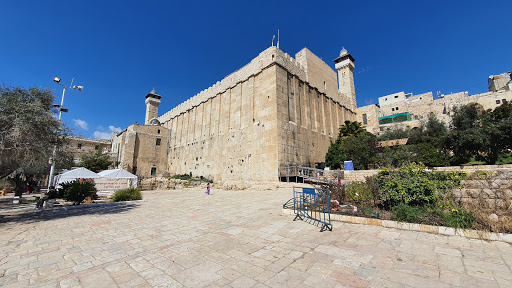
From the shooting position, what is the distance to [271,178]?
60.0 ft

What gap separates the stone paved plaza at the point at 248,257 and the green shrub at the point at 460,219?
1.21 feet

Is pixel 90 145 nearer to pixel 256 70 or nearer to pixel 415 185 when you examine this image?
pixel 256 70

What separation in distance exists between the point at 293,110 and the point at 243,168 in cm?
774

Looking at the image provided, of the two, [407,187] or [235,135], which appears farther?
[235,135]

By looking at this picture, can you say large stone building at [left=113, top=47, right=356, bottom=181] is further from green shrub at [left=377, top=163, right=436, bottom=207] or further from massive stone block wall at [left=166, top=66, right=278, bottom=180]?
green shrub at [left=377, top=163, right=436, bottom=207]

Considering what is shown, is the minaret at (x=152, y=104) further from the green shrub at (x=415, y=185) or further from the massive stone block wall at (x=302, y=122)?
the green shrub at (x=415, y=185)

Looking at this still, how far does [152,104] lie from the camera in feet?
147

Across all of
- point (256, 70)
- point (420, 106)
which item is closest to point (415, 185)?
point (256, 70)

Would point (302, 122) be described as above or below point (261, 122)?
above

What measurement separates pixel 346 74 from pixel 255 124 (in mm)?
24587

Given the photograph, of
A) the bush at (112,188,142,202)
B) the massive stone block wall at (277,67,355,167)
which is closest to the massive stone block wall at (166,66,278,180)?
the massive stone block wall at (277,67,355,167)

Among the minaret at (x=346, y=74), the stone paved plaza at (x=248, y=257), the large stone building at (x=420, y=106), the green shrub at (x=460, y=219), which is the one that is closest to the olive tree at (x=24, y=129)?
the stone paved plaza at (x=248, y=257)

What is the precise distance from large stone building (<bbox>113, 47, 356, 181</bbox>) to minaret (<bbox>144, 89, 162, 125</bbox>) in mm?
10005

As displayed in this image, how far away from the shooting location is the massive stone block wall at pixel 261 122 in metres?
19.5
